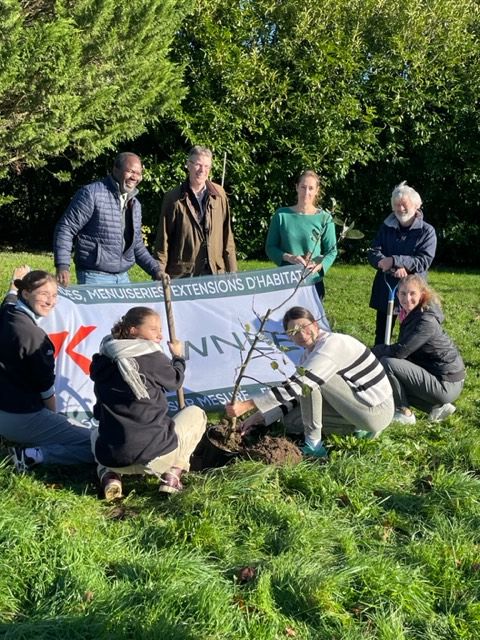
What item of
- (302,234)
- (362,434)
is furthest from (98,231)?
(362,434)

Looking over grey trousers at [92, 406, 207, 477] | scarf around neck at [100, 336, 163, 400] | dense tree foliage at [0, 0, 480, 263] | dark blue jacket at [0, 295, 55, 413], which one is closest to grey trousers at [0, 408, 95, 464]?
dark blue jacket at [0, 295, 55, 413]

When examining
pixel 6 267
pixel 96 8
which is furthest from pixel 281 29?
pixel 6 267

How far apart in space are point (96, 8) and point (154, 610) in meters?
10.9

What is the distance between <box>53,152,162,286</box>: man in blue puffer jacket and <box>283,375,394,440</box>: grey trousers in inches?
75.7

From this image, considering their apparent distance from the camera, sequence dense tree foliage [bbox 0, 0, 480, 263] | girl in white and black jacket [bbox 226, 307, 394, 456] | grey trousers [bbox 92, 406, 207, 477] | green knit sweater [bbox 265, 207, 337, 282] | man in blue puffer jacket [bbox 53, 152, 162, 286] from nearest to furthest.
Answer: grey trousers [bbox 92, 406, 207, 477]
girl in white and black jacket [bbox 226, 307, 394, 456]
man in blue puffer jacket [bbox 53, 152, 162, 286]
green knit sweater [bbox 265, 207, 337, 282]
dense tree foliage [bbox 0, 0, 480, 263]

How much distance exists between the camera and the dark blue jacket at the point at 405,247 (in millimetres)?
6594

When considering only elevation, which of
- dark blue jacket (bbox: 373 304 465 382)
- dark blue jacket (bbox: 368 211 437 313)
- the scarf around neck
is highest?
dark blue jacket (bbox: 368 211 437 313)

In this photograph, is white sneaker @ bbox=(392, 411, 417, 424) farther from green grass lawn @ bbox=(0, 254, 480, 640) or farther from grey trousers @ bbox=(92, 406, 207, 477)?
grey trousers @ bbox=(92, 406, 207, 477)

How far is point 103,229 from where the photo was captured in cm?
597

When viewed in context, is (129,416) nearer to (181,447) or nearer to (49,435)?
(181,447)

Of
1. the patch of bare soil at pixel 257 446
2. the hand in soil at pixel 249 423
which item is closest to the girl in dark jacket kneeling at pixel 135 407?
the patch of bare soil at pixel 257 446

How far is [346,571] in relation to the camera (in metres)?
3.50

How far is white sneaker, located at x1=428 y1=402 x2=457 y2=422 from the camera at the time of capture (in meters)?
5.88

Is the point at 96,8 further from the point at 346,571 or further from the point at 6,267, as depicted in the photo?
the point at 346,571
